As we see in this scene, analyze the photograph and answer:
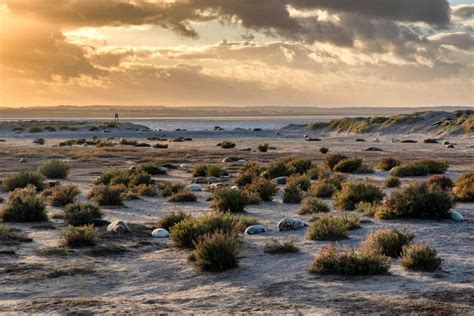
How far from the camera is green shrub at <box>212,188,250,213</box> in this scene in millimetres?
18484

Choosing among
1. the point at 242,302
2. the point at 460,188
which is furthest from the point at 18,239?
the point at 460,188

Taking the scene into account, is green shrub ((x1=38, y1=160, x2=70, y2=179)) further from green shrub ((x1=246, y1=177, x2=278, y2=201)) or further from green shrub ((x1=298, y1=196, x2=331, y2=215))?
green shrub ((x1=298, y1=196, x2=331, y2=215))

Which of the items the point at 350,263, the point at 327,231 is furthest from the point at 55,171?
the point at 350,263

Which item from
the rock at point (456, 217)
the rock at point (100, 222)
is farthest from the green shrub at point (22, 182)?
the rock at point (456, 217)

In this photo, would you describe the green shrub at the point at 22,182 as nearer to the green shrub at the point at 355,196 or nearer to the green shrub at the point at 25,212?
the green shrub at the point at 25,212

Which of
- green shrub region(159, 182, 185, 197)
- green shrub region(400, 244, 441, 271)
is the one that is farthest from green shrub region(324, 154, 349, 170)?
green shrub region(400, 244, 441, 271)

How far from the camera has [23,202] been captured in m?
17.0

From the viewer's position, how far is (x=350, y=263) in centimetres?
1034

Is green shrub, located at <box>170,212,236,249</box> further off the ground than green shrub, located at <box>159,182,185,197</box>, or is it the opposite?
green shrub, located at <box>170,212,236,249</box>

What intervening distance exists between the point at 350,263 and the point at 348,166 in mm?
21261

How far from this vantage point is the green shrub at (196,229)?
43.0ft

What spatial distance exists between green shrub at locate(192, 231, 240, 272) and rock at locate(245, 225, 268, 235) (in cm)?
350

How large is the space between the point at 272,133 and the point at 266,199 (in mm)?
63310

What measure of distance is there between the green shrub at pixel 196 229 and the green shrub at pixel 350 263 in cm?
267
